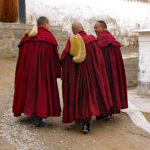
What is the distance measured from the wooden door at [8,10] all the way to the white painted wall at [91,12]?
1.59 metres

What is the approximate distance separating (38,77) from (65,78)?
39cm

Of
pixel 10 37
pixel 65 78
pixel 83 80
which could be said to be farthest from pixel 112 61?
pixel 10 37

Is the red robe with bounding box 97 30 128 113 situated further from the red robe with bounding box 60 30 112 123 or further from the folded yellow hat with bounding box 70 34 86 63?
the folded yellow hat with bounding box 70 34 86 63

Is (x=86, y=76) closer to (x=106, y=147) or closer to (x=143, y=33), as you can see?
(x=106, y=147)

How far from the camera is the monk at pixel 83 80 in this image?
3875 mm

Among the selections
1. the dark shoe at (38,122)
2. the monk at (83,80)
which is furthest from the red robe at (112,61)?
the dark shoe at (38,122)

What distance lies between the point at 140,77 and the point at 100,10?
822cm

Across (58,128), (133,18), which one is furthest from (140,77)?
(133,18)

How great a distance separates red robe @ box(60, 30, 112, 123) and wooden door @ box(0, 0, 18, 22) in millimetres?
6448

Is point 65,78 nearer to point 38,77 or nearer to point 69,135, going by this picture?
point 38,77

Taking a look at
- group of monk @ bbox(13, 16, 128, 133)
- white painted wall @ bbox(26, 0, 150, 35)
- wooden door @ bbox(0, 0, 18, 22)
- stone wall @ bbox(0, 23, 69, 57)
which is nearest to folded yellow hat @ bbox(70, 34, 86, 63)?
group of monk @ bbox(13, 16, 128, 133)

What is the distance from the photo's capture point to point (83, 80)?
3.92 metres

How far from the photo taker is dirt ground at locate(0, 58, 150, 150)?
11.5ft

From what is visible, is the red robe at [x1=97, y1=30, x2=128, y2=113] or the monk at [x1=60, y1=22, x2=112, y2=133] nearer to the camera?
the monk at [x1=60, y1=22, x2=112, y2=133]
